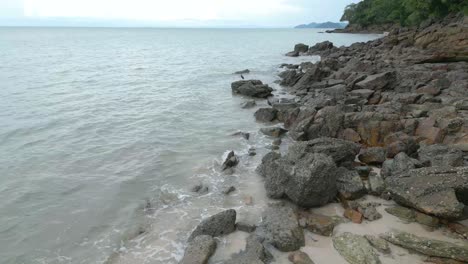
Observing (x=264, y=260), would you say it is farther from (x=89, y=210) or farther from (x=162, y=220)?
(x=89, y=210)

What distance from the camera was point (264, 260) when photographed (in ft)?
22.2

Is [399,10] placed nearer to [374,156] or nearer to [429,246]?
[374,156]

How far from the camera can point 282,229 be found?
7.45m

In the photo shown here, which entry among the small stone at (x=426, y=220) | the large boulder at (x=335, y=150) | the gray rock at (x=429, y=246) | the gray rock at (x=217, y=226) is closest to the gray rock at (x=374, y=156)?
the large boulder at (x=335, y=150)

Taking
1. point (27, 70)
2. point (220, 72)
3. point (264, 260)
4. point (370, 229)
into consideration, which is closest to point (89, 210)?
point (264, 260)

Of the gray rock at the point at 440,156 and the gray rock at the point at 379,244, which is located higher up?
the gray rock at the point at 440,156

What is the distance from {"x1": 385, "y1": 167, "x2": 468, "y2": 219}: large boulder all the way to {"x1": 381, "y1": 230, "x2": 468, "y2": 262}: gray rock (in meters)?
0.79

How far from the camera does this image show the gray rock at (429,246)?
21.4 ft

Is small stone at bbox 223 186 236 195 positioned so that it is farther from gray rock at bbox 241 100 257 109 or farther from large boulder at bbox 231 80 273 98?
large boulder at bbox 231 80 273 98

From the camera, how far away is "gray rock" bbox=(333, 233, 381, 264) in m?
6.69

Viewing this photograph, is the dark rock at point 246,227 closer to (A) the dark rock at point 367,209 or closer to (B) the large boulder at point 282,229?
(B) the large boulder at point 282,229

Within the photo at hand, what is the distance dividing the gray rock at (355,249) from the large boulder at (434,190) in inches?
68.5

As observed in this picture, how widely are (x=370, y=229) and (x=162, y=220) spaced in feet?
16.9

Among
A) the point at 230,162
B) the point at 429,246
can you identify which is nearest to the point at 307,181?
the point at 429,246
